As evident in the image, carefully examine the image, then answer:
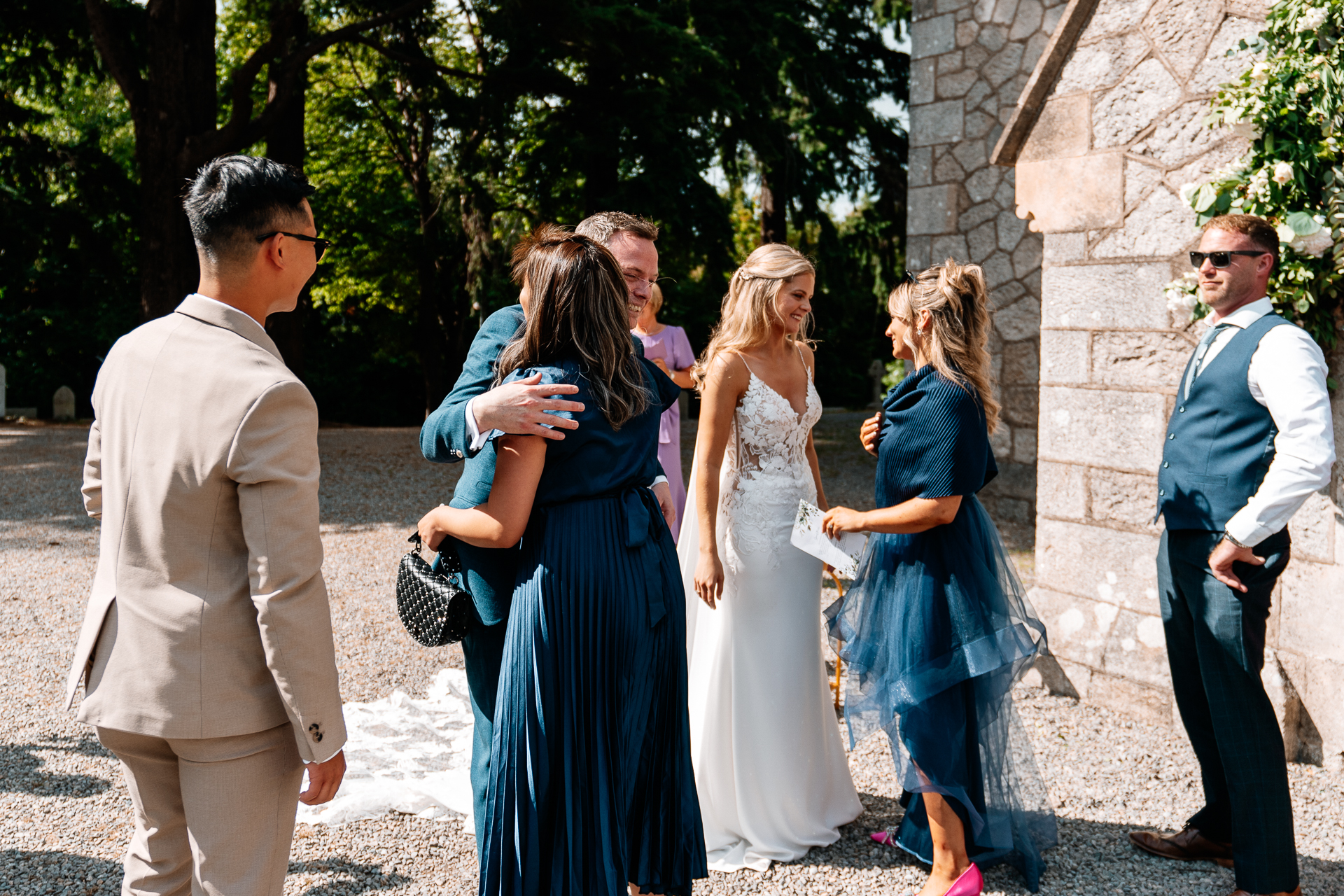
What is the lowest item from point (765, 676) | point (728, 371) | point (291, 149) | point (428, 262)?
point (765, 676)

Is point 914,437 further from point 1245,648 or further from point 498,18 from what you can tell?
point 498,18

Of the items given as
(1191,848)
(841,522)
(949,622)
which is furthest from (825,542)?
(1191,848)

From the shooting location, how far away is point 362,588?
22.5 feet

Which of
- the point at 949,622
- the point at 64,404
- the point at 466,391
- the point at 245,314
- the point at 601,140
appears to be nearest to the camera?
the point at 245,314

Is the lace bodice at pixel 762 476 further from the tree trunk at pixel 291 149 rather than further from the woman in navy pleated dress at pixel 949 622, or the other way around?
the tree trunk at pixel 291 149

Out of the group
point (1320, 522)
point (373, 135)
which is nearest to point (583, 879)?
point (1320, 522)

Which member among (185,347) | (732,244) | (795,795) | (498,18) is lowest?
(795,795)

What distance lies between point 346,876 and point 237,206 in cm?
223

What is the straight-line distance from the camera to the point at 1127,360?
4.38 m

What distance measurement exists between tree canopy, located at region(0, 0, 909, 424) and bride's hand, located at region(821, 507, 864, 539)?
13.9 ft

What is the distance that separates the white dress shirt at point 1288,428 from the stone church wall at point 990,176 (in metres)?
6.16

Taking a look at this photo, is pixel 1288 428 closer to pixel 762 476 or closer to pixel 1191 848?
pixel 1191 848

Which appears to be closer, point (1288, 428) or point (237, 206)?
point (237, 206)

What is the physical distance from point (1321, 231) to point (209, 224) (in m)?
3.46
